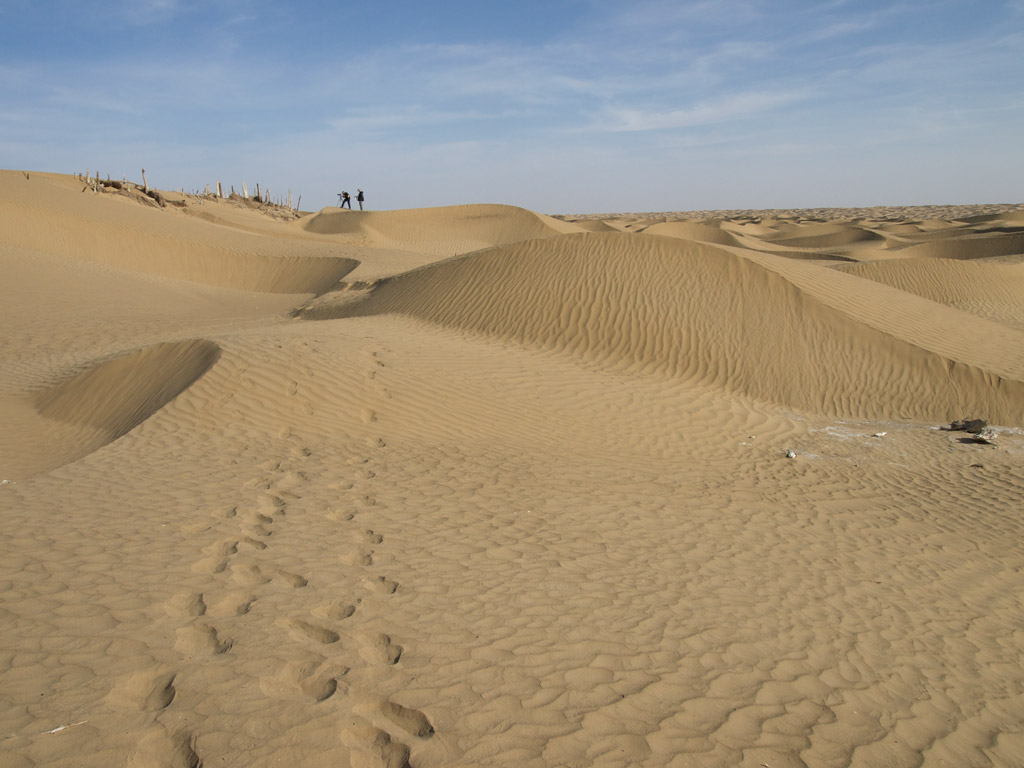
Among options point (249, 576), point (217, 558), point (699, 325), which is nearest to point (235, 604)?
point (249, 576)

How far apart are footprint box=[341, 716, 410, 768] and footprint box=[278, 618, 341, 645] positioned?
0.65 meters

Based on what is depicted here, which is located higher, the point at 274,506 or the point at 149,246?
the point at 149,246

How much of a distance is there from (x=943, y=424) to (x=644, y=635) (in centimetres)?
881

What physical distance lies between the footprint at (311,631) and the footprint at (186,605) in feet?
1.43

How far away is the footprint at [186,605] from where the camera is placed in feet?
11.2

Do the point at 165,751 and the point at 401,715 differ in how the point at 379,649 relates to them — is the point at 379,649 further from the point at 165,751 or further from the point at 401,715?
the point at 165,751

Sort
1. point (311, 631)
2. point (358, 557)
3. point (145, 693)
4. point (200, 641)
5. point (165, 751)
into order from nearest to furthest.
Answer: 1. point (165, 751)
2. point (145, 693)
3. point (200, 641)
4. point (311, 631)
5. point (358, 557)

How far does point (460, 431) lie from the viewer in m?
7.83

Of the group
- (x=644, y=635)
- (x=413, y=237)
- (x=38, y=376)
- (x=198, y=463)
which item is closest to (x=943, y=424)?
(x=644, y=635)

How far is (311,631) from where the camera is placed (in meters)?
3.34

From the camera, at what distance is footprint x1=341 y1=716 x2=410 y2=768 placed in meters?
2.49

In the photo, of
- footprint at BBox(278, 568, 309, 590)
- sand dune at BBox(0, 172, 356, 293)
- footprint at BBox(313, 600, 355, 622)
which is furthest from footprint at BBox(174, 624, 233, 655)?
sand dune at BBox(0, 172, 356, 293)

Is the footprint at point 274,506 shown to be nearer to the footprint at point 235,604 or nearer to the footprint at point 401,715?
the footprint at point 235,604

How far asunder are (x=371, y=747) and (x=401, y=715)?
210 millimetres
